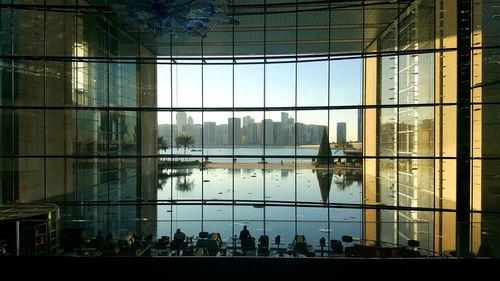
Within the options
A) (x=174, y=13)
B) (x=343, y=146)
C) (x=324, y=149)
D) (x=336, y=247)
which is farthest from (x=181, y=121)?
(x=336, y=247)

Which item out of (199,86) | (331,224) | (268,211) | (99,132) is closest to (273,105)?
(199,86)

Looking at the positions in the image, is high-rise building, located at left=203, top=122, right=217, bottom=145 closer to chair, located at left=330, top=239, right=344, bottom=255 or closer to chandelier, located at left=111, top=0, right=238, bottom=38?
chandelier, located at left=111, top=0, right=238, bottom=38

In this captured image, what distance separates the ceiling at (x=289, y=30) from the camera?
46.4ft

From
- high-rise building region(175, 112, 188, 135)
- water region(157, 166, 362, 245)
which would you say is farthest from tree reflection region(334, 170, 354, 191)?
high-rise building region(175, 112, 188, 135)

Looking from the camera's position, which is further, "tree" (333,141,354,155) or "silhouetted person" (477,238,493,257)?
"tree" (333,141,354,155)

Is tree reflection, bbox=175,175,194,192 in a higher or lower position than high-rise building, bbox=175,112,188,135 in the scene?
lower

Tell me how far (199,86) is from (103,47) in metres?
3.89

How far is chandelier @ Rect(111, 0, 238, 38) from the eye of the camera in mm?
7555

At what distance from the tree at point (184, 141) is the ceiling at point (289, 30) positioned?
3.13m

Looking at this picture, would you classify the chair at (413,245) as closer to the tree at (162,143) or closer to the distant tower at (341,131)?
the distant tower at (341,131)

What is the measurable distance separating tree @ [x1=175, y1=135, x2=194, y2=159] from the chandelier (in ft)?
20.5

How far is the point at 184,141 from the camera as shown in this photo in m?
14.2

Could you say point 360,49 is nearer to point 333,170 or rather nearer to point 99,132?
point 333,170

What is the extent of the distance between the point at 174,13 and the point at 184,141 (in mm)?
6998
